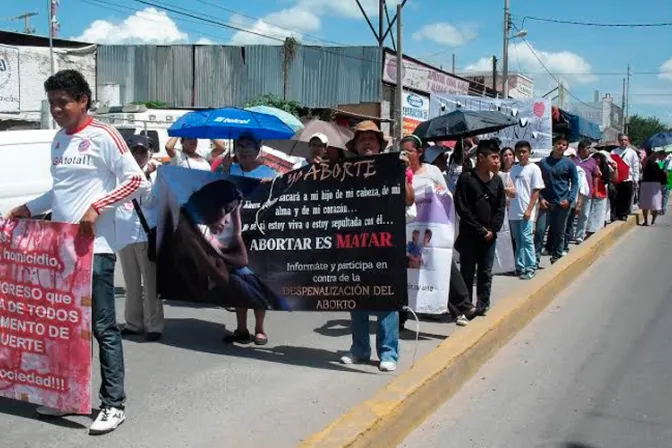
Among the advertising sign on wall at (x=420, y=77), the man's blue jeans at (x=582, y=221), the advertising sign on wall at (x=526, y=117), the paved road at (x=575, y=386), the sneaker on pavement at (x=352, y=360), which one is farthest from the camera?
the advertising sign on wall at (x=420, y=77)

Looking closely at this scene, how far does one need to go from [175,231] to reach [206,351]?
1.00 metres

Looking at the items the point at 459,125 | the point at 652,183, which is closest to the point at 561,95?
the point at 652,183

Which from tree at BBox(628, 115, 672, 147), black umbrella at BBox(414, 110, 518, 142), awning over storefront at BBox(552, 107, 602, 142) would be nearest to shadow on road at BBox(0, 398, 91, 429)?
black umbrella at BBox(414, 110, 518, 142)

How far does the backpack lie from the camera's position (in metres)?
16.5

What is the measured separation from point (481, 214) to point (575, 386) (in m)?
1.97

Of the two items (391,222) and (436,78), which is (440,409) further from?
(436,78)

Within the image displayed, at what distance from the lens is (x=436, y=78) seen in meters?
30.3

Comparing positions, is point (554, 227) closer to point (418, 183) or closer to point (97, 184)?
point (418, 183)

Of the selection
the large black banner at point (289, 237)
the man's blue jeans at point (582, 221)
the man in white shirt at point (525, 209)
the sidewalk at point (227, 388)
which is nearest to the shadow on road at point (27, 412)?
the sidewalk at point (227, 388)

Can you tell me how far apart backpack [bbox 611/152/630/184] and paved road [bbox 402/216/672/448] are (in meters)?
7.89

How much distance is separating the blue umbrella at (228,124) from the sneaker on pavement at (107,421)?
4031mm

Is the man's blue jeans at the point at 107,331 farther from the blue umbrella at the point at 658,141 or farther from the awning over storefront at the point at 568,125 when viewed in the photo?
the awning over storefront at the point at 568,125

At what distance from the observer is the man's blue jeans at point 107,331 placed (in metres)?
4.13

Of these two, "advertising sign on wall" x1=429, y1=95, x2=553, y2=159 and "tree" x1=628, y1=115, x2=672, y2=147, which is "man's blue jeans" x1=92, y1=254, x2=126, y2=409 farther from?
"tree" x1=628, y1=115, x2=672, y2=147
